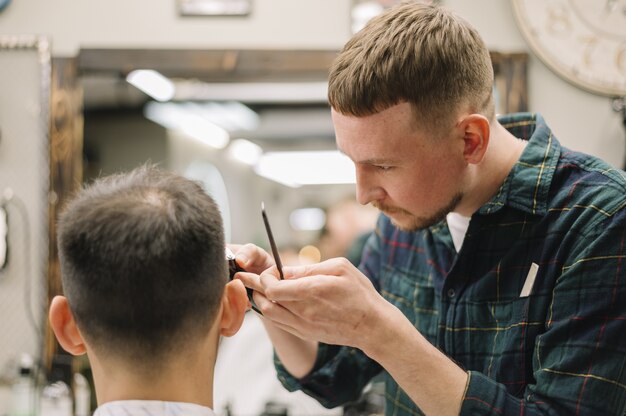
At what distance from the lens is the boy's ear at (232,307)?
1.23 meters

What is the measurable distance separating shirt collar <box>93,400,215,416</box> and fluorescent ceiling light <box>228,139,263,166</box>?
281 inches

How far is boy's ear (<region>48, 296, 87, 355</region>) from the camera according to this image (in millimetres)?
1135

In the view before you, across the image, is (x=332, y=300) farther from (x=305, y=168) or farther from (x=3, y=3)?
(x=305, y=168)

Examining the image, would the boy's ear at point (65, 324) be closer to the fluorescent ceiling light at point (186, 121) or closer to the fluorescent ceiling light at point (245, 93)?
the fluorescent ceiling light at point (245, 93)

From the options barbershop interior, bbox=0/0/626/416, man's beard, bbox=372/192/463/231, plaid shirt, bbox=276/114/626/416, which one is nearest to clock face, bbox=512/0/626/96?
barbershop interior, bbox=0/0/626/416

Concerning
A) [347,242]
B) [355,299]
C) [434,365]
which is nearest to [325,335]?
[355,299]

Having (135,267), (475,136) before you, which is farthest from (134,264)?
(475,136)

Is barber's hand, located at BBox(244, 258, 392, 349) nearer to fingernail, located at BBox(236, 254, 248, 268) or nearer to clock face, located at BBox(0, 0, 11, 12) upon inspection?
fingernail, located at BBox(236, 254, 248, 268)

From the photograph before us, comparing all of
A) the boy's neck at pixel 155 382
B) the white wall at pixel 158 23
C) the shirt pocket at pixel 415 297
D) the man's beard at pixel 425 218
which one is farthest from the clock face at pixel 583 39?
the boy's neck at pixel 155 382

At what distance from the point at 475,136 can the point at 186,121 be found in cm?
607

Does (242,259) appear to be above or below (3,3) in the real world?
below

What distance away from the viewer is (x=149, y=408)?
1050 millimetres

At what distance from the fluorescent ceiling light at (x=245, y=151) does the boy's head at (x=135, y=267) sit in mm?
7053

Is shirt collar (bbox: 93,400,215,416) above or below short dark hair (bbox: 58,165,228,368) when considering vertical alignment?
below
